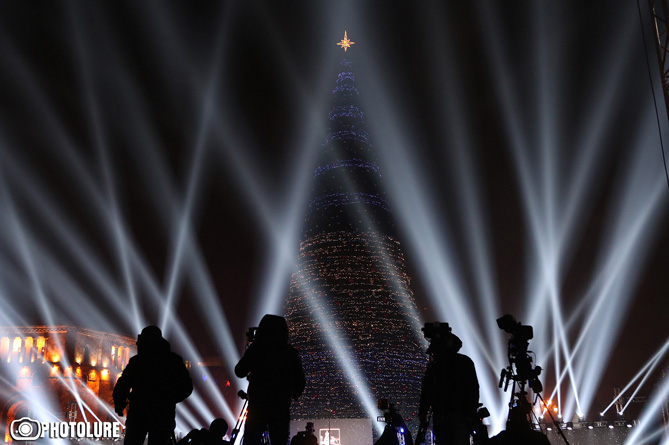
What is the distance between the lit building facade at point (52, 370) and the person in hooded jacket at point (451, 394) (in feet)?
213

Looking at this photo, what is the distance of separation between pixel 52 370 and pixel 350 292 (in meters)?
55.0

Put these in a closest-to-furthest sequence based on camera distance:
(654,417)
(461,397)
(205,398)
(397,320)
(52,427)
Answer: (461,397) < (654,417) < (52,427) < (397,320) < (205,398)

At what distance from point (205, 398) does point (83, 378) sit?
16666mm

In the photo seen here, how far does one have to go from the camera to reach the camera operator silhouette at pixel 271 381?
17.3ft

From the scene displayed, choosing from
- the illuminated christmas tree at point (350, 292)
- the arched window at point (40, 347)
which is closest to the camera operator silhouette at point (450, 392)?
Answer: the illuminated christmas tree at point (350, 292)

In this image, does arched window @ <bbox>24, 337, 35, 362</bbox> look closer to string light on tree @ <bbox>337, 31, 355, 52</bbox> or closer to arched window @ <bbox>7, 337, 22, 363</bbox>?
arched window @ <bbox>7, 337, 22, 363</bbox>

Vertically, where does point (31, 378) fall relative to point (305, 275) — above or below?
above

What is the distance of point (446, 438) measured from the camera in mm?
5727

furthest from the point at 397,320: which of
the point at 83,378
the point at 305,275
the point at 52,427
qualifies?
the point at 83,378

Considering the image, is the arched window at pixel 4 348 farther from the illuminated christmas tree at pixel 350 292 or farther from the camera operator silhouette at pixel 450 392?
the camera operator silhouette at pixel 450 392

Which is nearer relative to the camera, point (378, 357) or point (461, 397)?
point (461, 397)

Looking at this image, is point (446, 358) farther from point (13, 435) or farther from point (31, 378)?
point (31, 378)

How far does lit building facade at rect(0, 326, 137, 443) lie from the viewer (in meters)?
62.4

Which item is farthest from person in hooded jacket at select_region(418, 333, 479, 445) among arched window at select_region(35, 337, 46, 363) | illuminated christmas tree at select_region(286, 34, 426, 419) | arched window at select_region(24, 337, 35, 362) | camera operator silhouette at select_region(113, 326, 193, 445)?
arched window at select_region(24, 337, 35, 362)
